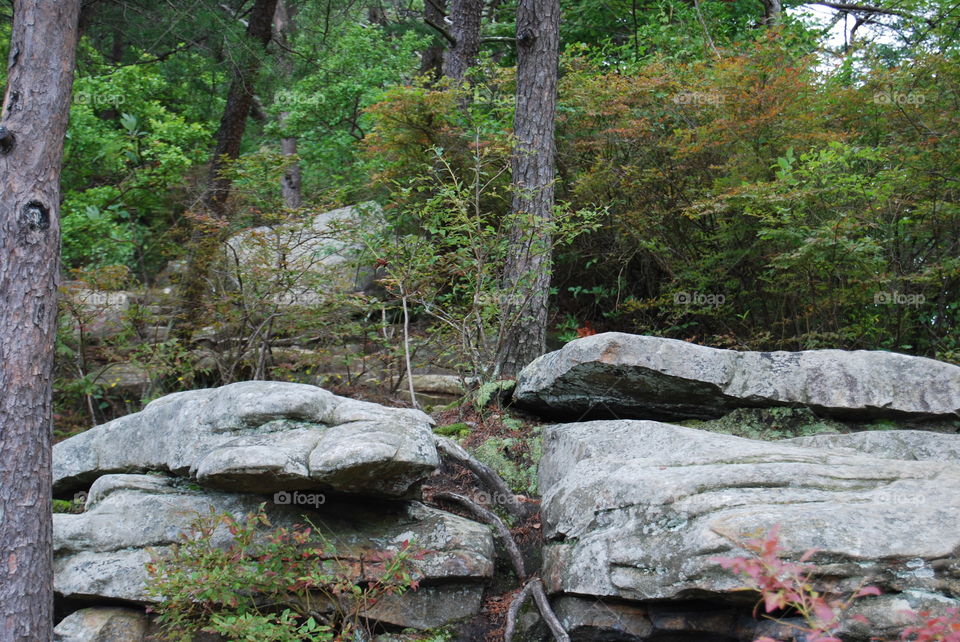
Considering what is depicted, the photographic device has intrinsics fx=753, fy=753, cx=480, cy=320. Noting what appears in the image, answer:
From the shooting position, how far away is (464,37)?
425 inches

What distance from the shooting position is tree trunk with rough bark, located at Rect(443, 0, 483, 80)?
10773mm

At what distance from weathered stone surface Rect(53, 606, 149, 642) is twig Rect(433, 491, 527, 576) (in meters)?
Answer: 2.07

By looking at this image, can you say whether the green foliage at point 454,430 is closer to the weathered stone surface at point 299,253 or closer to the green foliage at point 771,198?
the weathered stone surface at point 299,253

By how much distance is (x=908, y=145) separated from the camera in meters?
7.20

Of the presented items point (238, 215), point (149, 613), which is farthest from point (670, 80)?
point (149, 613)

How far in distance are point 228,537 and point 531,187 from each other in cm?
450

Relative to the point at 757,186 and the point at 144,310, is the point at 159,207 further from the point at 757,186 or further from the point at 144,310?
the point at 757,186

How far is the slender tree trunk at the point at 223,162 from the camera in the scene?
322 inches

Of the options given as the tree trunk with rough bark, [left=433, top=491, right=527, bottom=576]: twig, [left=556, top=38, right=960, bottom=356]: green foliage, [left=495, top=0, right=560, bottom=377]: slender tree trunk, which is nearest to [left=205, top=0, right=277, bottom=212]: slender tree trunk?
the tree trunk with rough bark

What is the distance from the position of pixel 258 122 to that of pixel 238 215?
955 centimetres

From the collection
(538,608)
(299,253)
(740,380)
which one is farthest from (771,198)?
(299,253)

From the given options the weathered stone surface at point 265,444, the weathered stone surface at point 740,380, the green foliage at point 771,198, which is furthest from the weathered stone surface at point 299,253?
the weathered stone surface at point 740,380

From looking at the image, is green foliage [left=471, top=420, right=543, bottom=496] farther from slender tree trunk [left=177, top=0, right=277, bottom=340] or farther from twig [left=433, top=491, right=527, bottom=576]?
slender tree trunk [left=177, top=0, right=277, bottom=340]

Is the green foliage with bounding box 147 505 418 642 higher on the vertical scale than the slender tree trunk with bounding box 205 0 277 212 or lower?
lower
